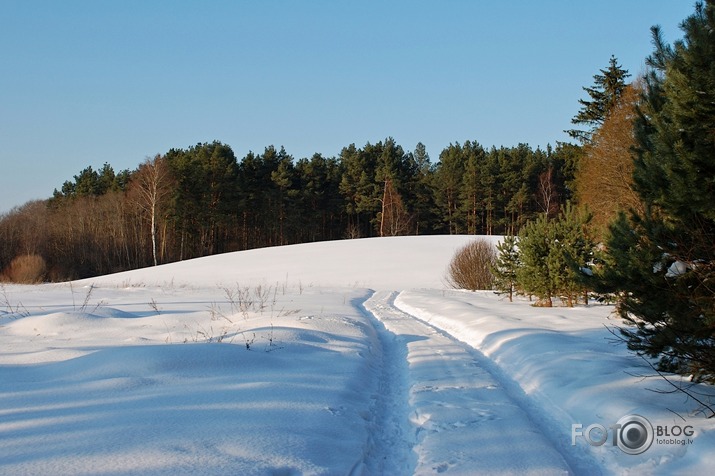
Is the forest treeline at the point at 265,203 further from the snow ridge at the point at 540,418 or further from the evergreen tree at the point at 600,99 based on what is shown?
the snow ridge at the point at 540,418

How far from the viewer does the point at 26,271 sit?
121ft

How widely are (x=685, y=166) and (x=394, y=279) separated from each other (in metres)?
29.7

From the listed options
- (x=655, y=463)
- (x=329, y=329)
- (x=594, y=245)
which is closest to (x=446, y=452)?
(x=655, y=463)

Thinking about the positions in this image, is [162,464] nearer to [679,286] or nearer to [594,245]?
[679,286]

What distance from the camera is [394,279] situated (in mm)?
34562

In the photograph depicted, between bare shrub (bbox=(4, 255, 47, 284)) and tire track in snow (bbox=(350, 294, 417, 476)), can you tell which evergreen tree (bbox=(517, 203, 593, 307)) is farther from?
bare shrub (bbox=(4, 255, 47, 284))

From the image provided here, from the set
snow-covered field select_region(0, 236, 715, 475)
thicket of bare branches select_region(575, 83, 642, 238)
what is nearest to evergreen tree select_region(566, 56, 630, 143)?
thicket of bare branches select_region(575, 83, 642, 238)

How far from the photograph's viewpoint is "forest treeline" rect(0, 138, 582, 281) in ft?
168

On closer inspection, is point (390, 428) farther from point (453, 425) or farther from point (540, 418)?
point (540, 418)

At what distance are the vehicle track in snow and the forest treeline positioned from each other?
41.0 metres

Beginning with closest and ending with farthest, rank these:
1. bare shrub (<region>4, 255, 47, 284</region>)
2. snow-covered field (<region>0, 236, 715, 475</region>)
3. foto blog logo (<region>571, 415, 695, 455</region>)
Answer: snow-covered field (<region>0, 236, 715, 475</region>) < foto blog logo (<region>571, 415, 695, 455</region>) < bare shrub (<region>4, 255, 47, 284</region>)

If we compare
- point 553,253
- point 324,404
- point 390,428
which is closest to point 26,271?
point 553,253

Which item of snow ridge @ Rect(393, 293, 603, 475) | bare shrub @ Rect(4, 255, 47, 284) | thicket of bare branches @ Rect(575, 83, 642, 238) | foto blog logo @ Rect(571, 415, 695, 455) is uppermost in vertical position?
thicket of bare branches @ Rect(575, 83, 642, 238)

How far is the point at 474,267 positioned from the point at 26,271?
3208 centimetres
